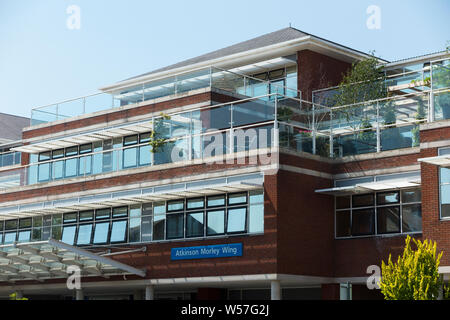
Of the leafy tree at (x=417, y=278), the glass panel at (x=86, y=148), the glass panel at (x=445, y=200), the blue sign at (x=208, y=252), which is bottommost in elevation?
the leafy tree at (x=417, y=278)

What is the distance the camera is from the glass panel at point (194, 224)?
93.2 feet

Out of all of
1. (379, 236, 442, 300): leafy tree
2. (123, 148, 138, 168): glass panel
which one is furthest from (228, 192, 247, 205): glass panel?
(379, 236, 442, 300): leafy tree

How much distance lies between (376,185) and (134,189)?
961 centimetres

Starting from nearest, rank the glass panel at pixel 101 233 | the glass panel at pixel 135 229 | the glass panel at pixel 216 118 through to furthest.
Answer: the glass panel at pixel 216 118 < the glass panel at pixel 135 229 < the glass panel at pixel 101 233

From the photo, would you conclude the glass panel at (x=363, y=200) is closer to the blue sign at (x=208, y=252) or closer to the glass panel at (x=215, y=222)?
the blue sign at (x=208, y=252)

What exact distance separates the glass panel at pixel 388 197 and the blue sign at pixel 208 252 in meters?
5.00

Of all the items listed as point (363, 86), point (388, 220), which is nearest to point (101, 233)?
point (388, 220)

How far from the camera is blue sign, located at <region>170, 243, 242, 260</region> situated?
Answer: 27.0m

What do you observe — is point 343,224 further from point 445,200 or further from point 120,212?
point 120,212

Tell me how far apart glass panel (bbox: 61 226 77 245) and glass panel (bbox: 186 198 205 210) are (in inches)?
256

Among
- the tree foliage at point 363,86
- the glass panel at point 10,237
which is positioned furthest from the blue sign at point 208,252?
the glass panel at point 10,237

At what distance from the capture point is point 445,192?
909 inches

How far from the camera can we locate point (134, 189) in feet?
101

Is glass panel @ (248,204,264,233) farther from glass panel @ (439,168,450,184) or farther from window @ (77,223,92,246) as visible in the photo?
window @ (77,223,92,246)
